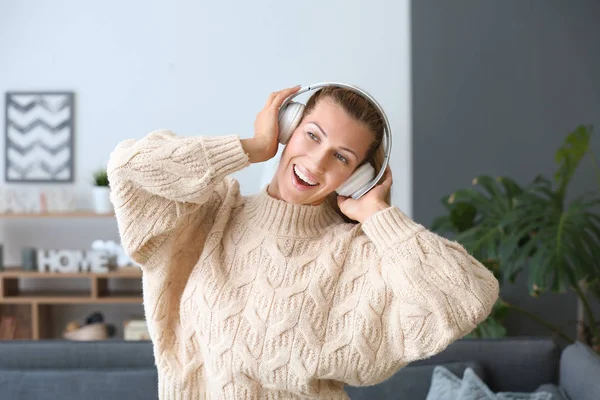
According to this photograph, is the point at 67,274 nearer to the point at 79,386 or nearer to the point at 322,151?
the point at 79,386

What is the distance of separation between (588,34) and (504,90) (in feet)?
1.87

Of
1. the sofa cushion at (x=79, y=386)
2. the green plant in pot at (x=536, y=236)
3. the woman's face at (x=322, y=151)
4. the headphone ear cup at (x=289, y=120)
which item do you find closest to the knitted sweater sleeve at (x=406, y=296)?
the woman's face at (x=322, y=151)

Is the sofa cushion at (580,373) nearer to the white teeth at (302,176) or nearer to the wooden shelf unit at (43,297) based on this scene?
the white teeth at (302,176)

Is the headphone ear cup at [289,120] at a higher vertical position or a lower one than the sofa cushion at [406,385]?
higher

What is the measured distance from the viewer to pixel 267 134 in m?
1.26

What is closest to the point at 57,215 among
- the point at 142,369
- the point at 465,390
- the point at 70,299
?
the point at 70,299

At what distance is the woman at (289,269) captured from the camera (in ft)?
3.90

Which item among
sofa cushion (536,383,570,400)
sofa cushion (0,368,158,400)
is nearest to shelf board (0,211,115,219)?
sofa cushion (0,368,158,400)

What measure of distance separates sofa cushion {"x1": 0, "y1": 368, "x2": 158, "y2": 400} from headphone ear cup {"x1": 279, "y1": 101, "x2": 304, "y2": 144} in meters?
1.46

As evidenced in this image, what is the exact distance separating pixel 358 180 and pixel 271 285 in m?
0.25

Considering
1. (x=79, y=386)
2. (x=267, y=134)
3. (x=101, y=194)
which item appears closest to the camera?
(x=267, y=134)

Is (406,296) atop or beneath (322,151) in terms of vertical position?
beneath

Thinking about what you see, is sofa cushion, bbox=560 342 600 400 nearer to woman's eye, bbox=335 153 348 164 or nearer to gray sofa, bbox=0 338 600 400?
gray sofa, bbox=0 338 600 400

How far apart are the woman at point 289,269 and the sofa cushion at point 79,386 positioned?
1.21m
